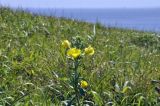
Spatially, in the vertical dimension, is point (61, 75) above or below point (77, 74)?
below

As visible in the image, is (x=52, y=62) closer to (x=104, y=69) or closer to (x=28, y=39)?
(x=104, y=69)

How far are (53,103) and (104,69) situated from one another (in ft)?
3.06

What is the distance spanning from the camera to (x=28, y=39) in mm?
6691

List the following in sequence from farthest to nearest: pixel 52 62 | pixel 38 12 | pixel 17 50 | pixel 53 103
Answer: pixel 38 12 < pixel 17 50 < pixel 52 62 < pixel 53 103

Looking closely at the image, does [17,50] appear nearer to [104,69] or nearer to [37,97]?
[104,69]

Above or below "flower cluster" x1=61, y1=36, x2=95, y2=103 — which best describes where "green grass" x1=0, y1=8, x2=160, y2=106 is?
below

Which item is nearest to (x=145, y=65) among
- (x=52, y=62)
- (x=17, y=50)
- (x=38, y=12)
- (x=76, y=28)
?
(x=52, y=62)

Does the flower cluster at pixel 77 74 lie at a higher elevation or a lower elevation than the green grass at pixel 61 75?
higher

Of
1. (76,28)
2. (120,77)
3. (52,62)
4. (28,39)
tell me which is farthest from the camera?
(76,28)

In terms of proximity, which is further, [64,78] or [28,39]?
[28,39]

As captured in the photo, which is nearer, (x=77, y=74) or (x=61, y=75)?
(x=77, y=74)

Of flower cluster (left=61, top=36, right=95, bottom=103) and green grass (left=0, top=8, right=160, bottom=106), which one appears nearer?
flower cluster (left=61, top=36, right=95, bottom=103)

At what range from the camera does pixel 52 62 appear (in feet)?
16.8

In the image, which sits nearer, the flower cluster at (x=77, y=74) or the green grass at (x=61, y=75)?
the flower cluster at (x=77, y=74)
